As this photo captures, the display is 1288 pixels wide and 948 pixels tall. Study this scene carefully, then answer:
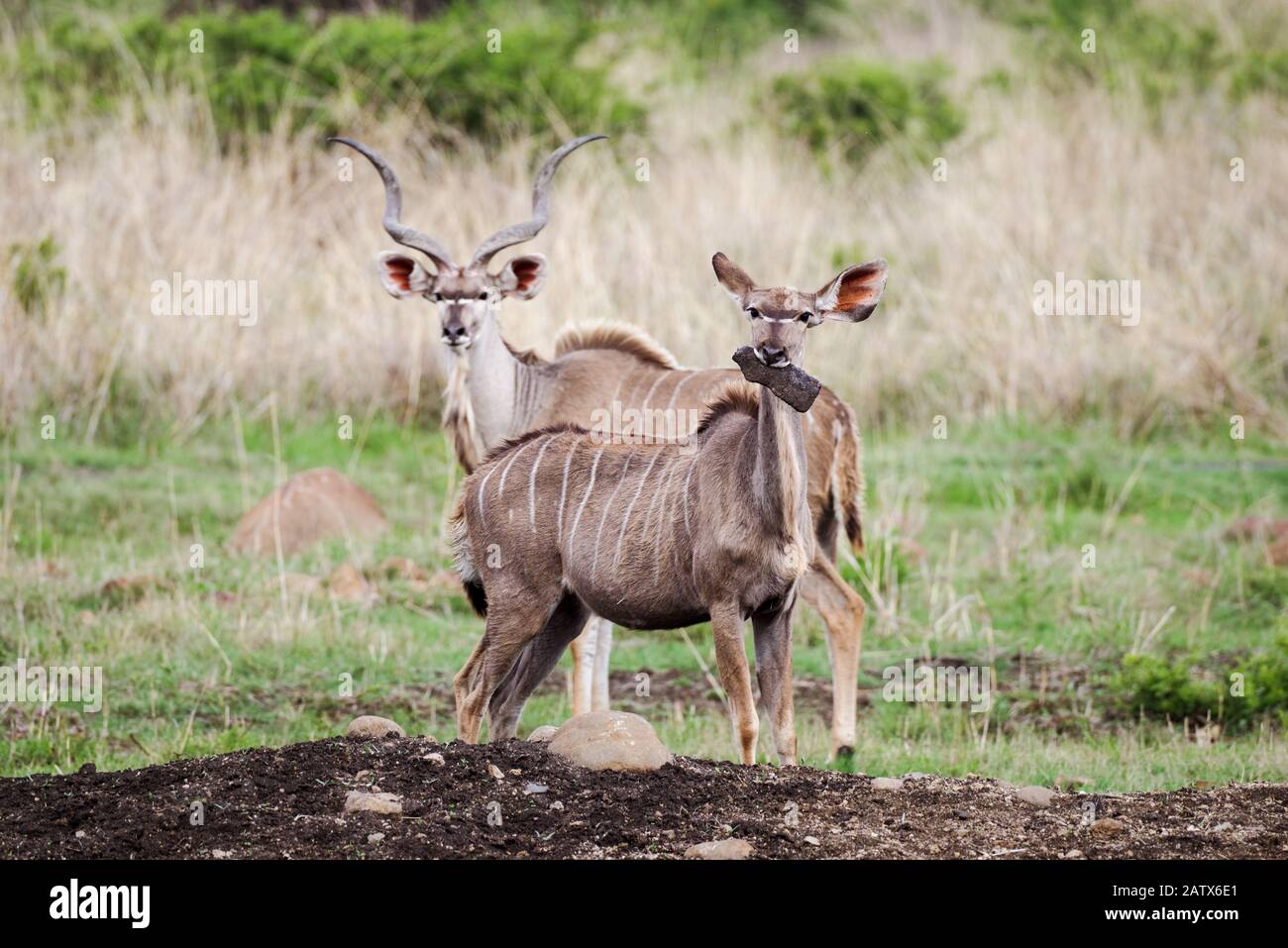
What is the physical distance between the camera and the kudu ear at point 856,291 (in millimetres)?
5262

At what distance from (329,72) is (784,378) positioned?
10322mm

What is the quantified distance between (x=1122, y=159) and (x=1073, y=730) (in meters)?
7.93

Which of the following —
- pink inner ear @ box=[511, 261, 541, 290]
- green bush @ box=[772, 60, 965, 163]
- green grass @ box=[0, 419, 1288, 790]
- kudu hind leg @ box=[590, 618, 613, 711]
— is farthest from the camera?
green bush @ box=[772, 60, 965, 163]

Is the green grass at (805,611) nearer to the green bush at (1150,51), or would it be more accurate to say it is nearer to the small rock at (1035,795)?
the small rock at (1035,795)

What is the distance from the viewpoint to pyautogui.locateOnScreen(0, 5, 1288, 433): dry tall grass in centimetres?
1105

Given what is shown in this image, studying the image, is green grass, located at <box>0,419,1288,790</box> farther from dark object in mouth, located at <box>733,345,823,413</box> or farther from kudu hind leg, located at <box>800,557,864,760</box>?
dark object in mouth, located at <box>733,345,823,413</box>

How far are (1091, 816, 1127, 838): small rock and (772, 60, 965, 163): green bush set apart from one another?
10593mm

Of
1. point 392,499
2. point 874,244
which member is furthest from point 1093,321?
point 392,499

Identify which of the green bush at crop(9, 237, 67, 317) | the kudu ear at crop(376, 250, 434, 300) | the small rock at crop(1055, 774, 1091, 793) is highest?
the green bush at crop(9, 237, 67, 317)

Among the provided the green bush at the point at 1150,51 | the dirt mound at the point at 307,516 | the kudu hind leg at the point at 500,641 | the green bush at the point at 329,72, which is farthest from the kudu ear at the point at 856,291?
the green bush at the point at 1150,51

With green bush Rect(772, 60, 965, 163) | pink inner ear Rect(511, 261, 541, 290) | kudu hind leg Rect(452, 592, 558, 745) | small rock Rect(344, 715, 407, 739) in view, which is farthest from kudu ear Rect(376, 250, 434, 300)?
green bush Rect(772, 60, 965, 163)

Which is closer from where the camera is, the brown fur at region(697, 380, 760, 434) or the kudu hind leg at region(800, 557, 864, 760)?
the brown fur at region(697, 380, 760, 434)

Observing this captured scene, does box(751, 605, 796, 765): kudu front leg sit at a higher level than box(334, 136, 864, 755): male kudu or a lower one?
lower
